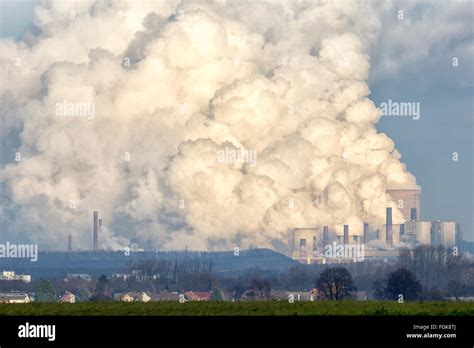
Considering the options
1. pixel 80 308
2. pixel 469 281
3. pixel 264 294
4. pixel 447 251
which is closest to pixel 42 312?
pixel 80 308

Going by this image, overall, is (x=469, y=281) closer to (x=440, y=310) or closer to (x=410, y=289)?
(x=410, y=289)

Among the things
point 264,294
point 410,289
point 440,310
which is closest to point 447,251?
point 264,294

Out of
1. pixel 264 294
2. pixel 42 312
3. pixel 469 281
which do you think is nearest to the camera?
pixel 42 312
